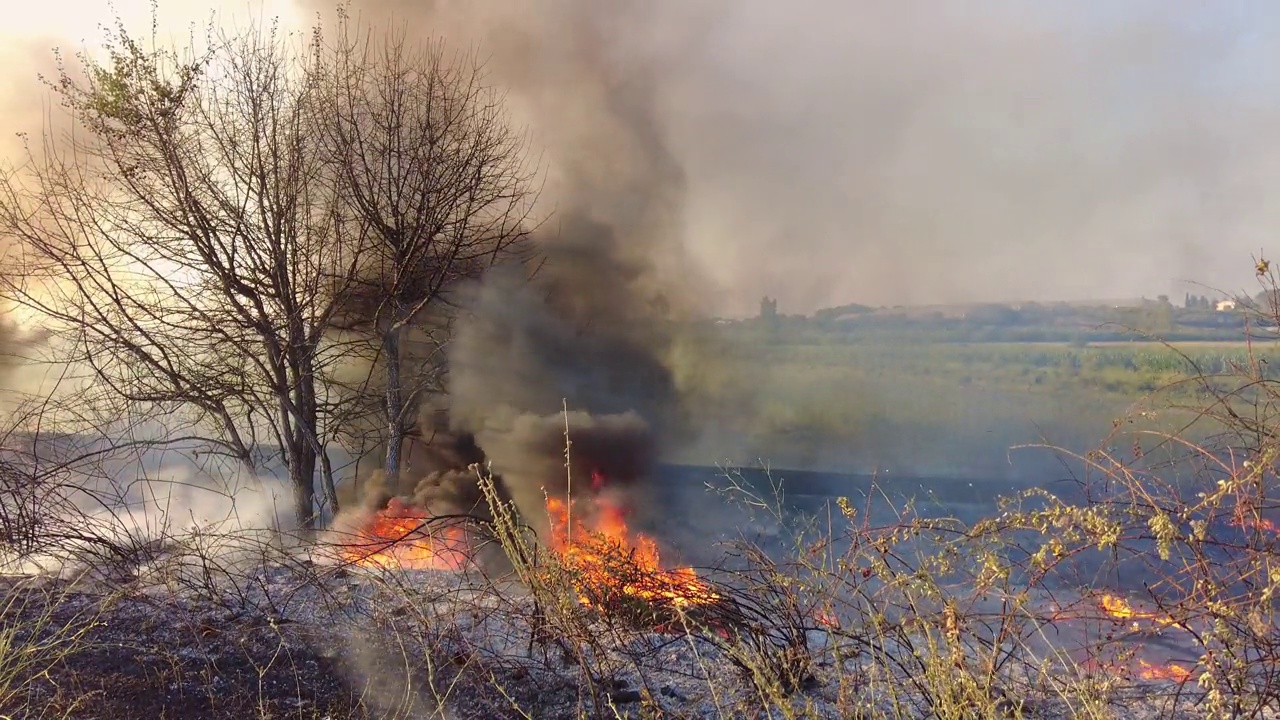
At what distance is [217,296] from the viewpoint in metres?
9.21

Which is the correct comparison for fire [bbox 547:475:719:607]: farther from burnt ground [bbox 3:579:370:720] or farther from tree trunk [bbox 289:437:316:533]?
tree trunk [bbox 289:437:316:533]

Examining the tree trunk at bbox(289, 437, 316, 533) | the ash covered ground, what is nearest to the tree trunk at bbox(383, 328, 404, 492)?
the tree trunk at bbox(289, 437, 316, 533)

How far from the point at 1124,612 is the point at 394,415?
9.34 m

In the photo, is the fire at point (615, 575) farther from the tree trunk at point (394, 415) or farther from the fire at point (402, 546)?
the tree trunk at point (394, 415)

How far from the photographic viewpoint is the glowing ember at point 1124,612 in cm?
333

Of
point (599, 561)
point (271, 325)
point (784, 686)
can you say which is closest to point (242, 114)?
point (271, 325)

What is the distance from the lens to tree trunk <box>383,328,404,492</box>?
34.8 feet

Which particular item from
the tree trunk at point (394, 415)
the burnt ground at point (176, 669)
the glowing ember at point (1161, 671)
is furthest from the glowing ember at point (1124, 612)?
Result: the tree trunk at point (394, 415)

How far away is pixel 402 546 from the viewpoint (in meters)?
5.35

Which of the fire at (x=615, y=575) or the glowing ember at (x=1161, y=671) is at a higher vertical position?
the fire at (x=615, y=575)

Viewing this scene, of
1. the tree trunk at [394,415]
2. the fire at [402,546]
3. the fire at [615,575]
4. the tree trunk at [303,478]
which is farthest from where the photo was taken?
the tree trunk at [394,415]

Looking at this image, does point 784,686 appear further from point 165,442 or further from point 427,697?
point 165,442

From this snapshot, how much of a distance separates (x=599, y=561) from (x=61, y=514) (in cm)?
455

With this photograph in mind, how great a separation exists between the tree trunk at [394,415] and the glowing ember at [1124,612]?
8.83 metres
